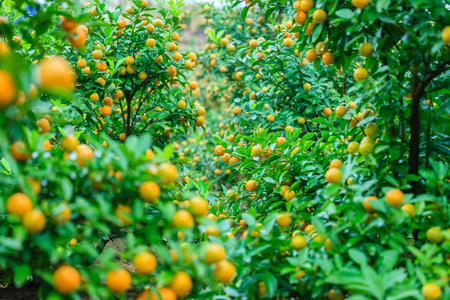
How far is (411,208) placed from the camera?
3.53 feet

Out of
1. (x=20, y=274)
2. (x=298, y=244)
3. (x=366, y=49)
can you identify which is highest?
(x=366, y=49)

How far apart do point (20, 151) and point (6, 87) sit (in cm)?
24

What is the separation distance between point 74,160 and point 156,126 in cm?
147

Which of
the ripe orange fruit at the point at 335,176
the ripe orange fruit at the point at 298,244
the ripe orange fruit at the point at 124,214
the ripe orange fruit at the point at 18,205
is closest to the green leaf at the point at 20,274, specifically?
the ripe orange fruit at the point at 18,205

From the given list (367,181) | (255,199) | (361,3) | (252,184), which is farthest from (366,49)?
(255,199)

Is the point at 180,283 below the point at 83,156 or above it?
below

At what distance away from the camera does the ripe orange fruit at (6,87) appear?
69cm

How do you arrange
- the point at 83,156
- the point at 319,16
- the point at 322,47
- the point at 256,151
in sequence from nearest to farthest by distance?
1. the point at 83,156
2. the point at 319,16
3. the point at 322,47
4. the point at 256,151

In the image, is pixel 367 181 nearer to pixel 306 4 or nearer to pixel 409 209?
pixel 409 209

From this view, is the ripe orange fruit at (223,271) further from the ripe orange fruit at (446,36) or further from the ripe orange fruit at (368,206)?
the ripe orange fruit at (446,36)

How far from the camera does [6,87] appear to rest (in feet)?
2.27

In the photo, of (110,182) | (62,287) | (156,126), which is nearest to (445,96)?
(110,182)

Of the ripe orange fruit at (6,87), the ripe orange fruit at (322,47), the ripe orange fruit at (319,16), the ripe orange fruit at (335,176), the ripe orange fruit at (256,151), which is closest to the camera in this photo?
the ripe orange fruit at (6,87)

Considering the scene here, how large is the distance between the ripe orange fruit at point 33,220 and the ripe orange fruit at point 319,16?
1121mm
